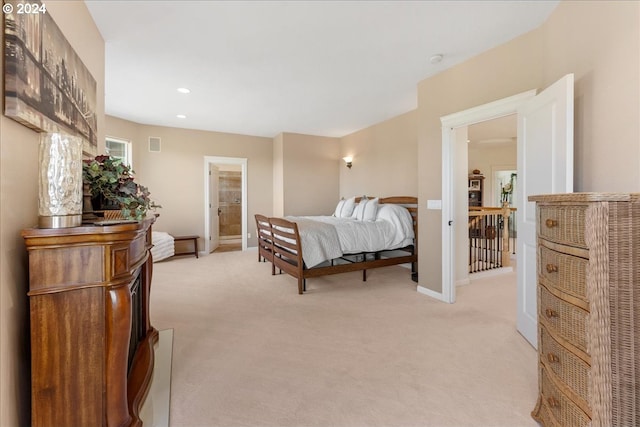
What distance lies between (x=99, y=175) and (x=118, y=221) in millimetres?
413

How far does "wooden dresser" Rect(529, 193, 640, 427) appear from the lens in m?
0.94

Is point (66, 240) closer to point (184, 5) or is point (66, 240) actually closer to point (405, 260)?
point (184, 5)

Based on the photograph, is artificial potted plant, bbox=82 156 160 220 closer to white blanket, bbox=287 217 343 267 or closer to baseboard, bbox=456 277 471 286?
white blanket, bbox=287 217 343 267

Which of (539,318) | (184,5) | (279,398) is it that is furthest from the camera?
(184,5)

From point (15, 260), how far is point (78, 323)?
0.38 m

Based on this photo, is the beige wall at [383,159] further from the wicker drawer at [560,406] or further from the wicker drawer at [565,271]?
the wicker drawer at [560,406]

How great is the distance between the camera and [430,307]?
2.92m

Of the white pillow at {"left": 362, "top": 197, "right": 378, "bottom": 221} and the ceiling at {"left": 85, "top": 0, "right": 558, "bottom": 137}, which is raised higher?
the ceiling at {"left": 85, "top": 0, "right": 558, "bottom": 137}

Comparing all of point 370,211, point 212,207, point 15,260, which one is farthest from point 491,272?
point 212,207

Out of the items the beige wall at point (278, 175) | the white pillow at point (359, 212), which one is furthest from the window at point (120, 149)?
the white pillow at point (359, 212)

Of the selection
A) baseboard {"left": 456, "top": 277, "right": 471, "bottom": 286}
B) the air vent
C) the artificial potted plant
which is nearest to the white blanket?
baseboard {"left": 456, "top": 277, "right": 471, "bottom": 286}

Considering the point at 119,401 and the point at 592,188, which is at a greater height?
the point at 592,188

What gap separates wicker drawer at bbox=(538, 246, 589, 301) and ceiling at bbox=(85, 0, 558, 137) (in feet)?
6.38

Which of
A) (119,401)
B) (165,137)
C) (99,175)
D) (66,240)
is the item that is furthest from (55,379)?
(165,137)
